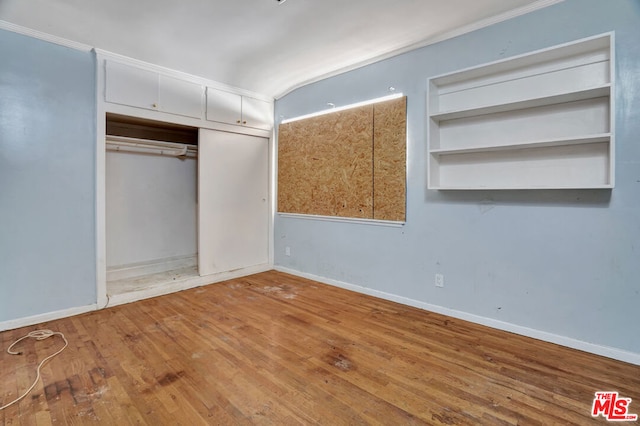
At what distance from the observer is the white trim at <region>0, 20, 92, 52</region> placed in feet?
8.55

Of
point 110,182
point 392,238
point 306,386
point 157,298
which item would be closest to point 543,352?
point 392,238

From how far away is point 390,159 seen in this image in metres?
3.31

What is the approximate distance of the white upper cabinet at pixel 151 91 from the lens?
10.3 ft

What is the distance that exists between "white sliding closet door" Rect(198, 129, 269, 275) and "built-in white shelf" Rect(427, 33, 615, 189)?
8.37ft

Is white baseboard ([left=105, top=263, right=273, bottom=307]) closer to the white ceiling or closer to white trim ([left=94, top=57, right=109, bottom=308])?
white trim ([left=94, top=57, right=109, bottom=308])

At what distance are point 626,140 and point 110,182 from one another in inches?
203

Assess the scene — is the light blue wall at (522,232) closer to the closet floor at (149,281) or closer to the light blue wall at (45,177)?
the closet floor at (149,281)

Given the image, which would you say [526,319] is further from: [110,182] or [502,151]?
[110,182]

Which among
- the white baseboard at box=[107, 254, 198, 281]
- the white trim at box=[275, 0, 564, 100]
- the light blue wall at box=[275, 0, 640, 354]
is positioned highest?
the white trim at box=[275, 0, 564, 100]

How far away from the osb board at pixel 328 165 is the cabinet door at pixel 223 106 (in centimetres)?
67

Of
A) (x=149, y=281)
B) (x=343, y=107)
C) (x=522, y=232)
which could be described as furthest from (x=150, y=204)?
(x=522, y=232)

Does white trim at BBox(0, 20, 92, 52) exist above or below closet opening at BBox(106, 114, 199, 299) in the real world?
above

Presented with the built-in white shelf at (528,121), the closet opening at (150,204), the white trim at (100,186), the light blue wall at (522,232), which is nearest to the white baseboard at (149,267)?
the closet opening at (150,204)

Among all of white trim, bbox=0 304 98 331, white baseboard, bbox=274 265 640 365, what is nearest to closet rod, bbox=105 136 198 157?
white trim, bbox=0 304 98 331
